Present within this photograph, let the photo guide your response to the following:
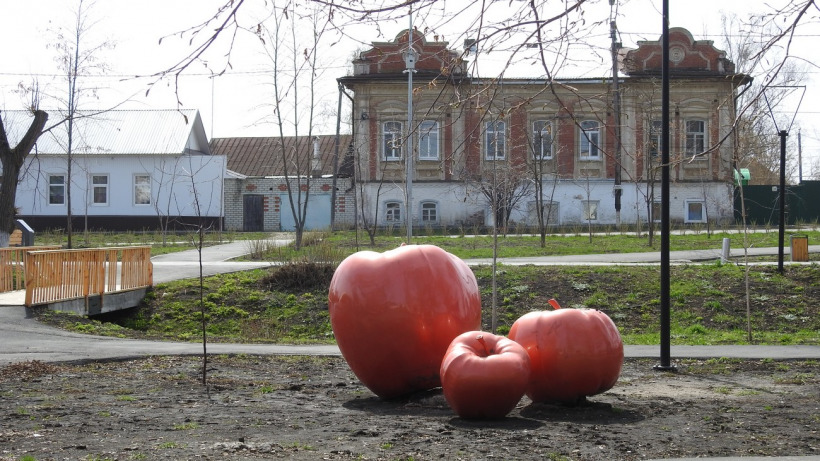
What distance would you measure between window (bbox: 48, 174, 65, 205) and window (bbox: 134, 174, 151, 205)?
153 inches

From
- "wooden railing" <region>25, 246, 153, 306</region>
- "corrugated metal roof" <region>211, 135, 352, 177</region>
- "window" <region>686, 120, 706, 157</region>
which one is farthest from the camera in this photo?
"corrugated metal roof" <region>211, 135, 352, 177</region>

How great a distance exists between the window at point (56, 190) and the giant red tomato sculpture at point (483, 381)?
45781 millimetres

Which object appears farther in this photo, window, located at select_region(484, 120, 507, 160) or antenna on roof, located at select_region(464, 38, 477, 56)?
window, located at select_region(484, 120, 507, 160)

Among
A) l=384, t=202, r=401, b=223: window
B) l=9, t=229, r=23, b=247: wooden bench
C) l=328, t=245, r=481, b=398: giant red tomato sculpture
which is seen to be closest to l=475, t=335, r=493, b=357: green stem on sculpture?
l=328, t=245, r=481, b=398: giant red tomato sculpture

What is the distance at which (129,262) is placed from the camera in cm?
2136

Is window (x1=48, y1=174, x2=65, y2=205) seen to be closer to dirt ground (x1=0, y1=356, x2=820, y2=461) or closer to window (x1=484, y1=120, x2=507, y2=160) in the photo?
window (x1=484, y1=120, x2=507, y2=160)

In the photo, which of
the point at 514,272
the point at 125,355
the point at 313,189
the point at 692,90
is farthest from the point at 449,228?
the point at 125,355

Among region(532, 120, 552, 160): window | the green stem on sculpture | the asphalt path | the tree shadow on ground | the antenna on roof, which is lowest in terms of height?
the asphalt path

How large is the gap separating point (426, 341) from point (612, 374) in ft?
5.78

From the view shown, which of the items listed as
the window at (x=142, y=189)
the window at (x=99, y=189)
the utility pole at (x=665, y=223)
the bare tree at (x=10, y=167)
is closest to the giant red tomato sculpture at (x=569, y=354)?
the utility pole at (x=665, y=223)

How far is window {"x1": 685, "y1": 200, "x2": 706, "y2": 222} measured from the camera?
153ft

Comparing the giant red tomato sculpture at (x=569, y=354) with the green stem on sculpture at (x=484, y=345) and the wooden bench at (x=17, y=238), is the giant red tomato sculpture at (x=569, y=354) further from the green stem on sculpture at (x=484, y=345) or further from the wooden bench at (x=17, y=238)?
the wooden bench at (x=17, y=238)

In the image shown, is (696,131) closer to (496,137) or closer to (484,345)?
(496,137)

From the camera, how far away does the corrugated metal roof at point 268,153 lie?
58250mm
